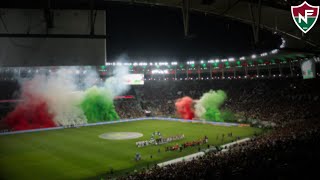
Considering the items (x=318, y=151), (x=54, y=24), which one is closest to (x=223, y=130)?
(x=318, y=151)

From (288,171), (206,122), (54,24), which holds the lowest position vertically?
(206,122)

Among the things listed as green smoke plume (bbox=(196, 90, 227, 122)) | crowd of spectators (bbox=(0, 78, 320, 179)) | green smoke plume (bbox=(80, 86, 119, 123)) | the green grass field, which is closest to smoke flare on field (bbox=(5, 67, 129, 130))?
green smoke plume (bbox=(80, 86, 119, 123))

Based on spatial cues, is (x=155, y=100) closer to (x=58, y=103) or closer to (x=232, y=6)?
(x=58, y=103)

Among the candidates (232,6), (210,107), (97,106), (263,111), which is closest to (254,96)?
(263,111)

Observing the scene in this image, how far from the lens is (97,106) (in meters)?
57.8

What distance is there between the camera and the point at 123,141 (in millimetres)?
33844

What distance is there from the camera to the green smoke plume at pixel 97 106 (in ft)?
186

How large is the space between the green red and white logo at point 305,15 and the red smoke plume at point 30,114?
152ft

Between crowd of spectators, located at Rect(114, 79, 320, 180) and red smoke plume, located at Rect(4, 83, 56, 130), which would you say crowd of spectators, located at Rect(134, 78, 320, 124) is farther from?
red smoke plume, located at Rect(4, 83, 56, 130)

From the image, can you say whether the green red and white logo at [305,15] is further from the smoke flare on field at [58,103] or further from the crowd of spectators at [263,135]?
the smoke flare on field at [58,103]

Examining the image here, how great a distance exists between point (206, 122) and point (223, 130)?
10225 millimetres

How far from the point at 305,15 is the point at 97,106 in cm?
5171

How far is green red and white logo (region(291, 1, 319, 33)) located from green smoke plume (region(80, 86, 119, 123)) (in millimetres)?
50344

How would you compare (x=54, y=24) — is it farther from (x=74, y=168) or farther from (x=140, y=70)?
(x=140, y=70)
